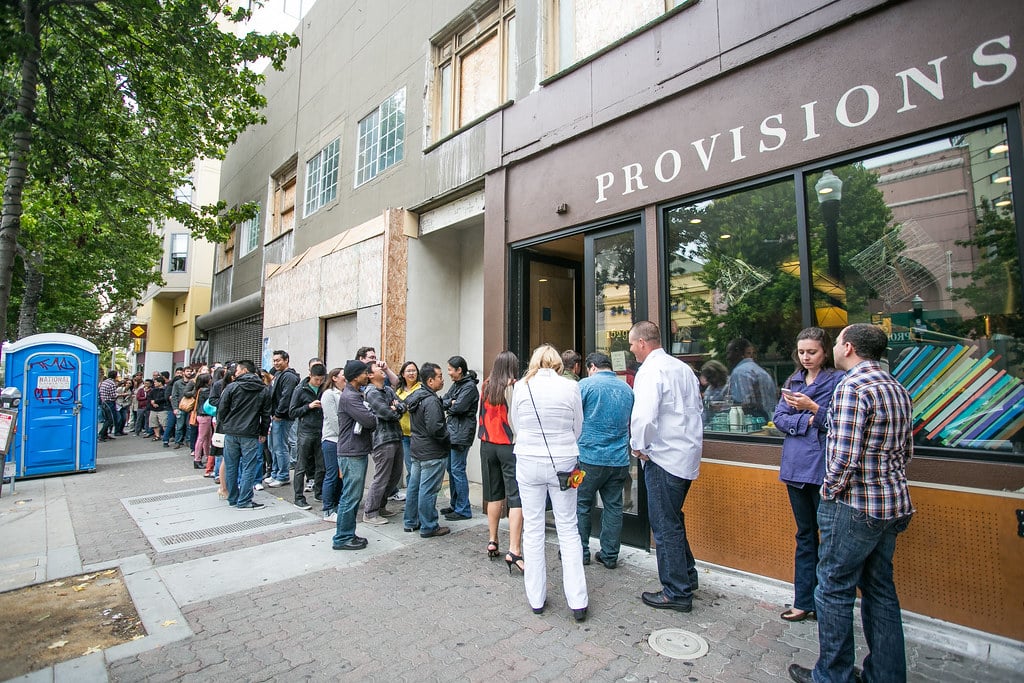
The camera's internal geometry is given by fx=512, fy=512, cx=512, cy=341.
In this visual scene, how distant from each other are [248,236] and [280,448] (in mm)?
9690

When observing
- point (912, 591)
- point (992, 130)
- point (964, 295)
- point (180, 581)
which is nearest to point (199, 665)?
point (180, 581)

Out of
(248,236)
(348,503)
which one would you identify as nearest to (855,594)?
(348,503)

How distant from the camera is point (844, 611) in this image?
265 centimetres

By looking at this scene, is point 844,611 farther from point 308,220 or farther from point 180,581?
point 308,220

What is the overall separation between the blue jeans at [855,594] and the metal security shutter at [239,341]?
13.9 metres

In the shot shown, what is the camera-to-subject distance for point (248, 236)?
618 inches

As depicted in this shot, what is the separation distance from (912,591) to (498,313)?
16.2 feet

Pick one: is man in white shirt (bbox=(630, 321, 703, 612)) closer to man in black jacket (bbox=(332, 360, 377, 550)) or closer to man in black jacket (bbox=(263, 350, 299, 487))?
man in black jacket (bbox=(332, 360, 377, 550))

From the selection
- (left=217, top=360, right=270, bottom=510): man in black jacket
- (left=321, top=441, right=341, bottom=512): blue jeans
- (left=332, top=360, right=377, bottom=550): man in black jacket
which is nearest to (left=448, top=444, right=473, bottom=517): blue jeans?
(left=332, top=360, right=377, bottom=550): man in black jacket

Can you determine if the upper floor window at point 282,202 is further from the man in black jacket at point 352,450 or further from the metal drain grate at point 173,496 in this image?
the man in black jacket at point 352,450

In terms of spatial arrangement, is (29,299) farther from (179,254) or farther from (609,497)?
(609,497)

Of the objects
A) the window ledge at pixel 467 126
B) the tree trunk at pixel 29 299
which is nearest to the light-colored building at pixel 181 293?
the tree trunk at pixel 29 299

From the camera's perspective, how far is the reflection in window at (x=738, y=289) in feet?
14.7

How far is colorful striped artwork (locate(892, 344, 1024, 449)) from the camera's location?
3385 millimetres
